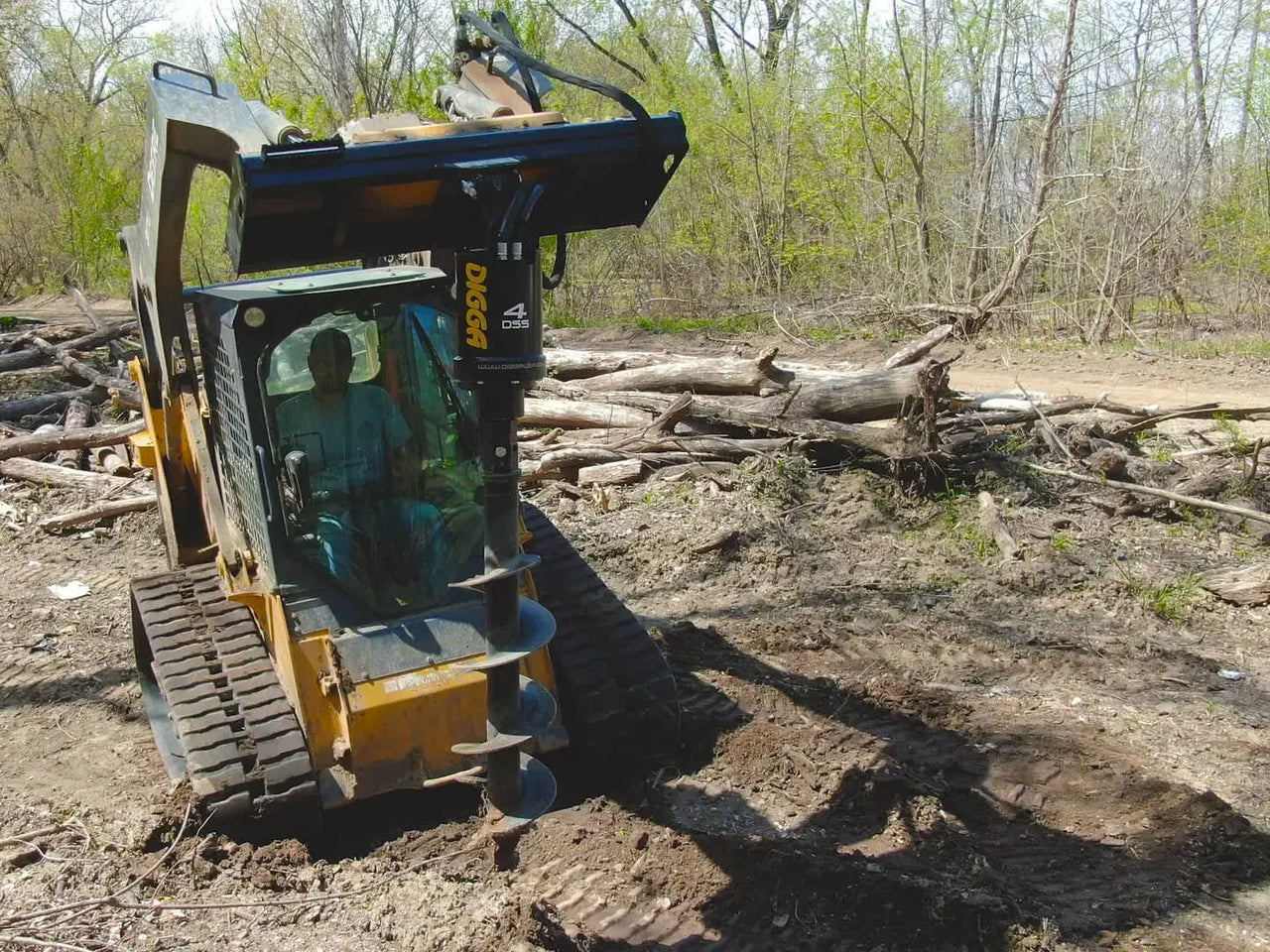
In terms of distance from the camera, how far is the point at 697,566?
7.41 metres

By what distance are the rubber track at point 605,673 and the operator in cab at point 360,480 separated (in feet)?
2.38

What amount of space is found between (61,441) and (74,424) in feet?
3.66

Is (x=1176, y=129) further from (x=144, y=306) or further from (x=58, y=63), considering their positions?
(x=58, y=63)

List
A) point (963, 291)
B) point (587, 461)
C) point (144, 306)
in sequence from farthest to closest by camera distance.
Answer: point (963, 291), point (587, 461), point (144, 306)

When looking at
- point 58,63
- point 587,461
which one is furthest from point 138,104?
point 587,461

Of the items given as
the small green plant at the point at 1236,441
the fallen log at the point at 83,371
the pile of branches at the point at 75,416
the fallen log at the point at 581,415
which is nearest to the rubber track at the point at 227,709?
the pile of branches at the point at 75,416

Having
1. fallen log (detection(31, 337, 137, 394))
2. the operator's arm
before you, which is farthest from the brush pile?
the operator's arm

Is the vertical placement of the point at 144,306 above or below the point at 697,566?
above

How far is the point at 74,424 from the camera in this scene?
36.1 ft

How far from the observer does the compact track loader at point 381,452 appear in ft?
9.87

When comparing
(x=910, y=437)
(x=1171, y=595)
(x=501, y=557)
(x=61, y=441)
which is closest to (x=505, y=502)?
(x=501, y=557)

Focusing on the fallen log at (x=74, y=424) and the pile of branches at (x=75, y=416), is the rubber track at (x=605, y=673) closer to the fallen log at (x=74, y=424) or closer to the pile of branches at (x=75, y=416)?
the pile of branches at (x=75, y=416)

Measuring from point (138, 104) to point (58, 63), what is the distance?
8.31ft

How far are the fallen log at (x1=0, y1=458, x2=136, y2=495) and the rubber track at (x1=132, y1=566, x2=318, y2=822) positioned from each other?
4853 mm
